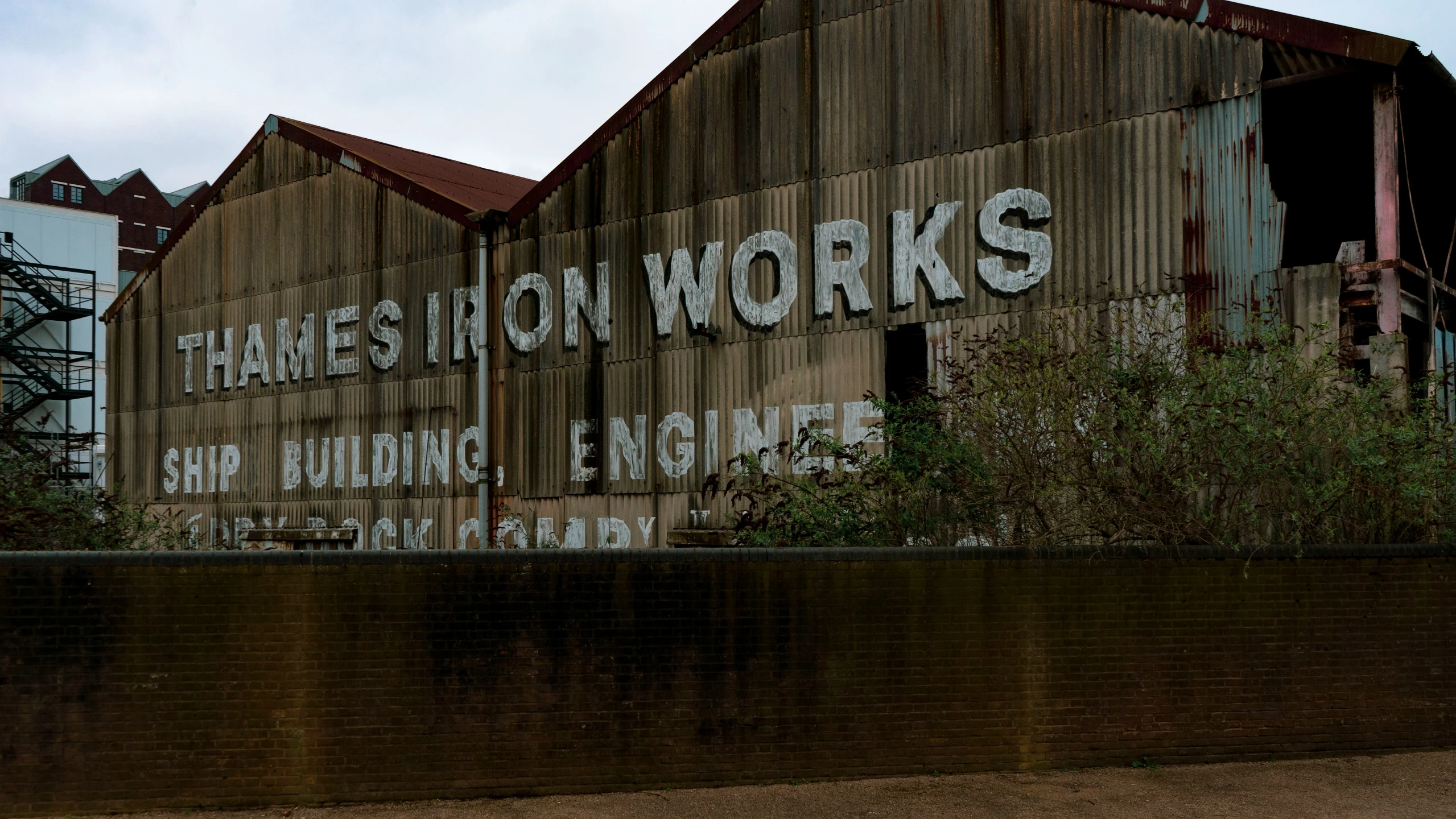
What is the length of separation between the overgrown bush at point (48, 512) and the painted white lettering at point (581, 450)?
720 centimetres

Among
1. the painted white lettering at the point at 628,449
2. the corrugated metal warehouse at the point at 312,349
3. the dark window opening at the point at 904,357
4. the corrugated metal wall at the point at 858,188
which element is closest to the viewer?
the corrugated metal wall at the point at 858,188

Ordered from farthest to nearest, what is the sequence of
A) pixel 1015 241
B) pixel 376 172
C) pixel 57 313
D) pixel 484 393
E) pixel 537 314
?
pixel 57 313, pixel 376 172, pixel 484 393, pixel 537 314, pixel 1015 241

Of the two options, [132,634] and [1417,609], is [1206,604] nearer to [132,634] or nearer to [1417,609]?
[1417,609]

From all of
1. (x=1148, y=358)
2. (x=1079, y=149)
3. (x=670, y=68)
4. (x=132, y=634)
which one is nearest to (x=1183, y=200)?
(x=1079, y=149)

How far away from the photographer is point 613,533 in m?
19.7

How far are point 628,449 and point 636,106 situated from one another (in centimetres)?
573

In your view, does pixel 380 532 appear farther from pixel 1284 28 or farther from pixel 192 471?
pixel 1284 28

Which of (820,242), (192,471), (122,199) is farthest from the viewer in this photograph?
(122,199)

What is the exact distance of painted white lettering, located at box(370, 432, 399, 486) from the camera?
23.3 metres

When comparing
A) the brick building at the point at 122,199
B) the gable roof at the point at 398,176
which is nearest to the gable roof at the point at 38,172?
the brick building at the point at 122,199

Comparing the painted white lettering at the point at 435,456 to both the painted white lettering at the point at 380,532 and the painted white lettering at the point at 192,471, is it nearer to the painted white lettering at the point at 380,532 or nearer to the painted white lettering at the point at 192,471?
the painted white lettering at the point at 380,532

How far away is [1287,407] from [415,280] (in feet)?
55.3

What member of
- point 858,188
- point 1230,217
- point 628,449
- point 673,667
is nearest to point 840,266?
point 858,188

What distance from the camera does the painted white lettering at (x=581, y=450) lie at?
66.1 ft
